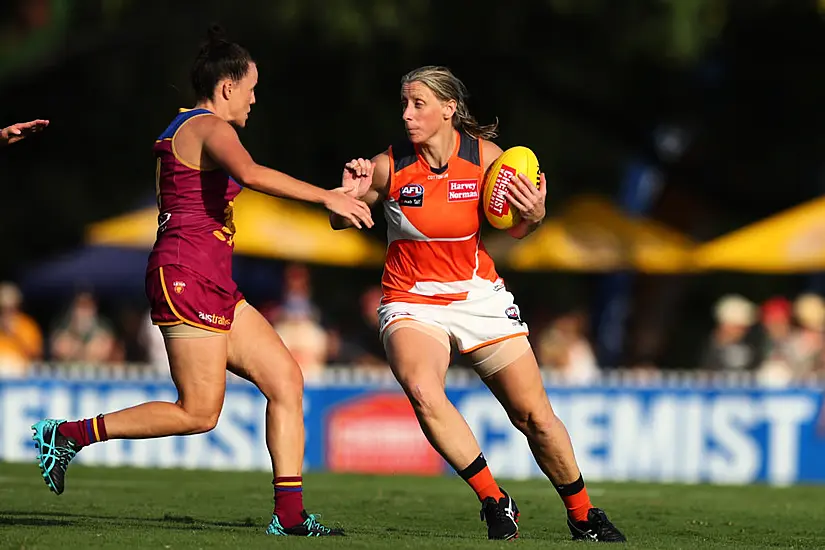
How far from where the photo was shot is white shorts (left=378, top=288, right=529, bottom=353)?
838 cm

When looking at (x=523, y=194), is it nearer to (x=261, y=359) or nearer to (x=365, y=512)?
(x=261, y=359)

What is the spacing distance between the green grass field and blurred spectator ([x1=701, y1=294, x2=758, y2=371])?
3.57 meters

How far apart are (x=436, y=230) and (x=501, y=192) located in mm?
374

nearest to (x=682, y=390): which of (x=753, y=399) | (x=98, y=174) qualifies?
(x=753, y=399)

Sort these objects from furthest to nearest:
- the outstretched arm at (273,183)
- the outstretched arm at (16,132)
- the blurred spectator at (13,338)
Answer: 1. the blurred spectator at (13,338)
2. the outstretched arm at (16,132)
3. the outstretched arm at (273,183)

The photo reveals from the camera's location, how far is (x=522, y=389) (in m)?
8.34

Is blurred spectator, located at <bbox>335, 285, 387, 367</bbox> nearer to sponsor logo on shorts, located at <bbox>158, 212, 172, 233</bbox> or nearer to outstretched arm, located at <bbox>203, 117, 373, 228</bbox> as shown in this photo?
sponsor logo on shorts, located at <bbox>158, 212, 172, 233</bbox>

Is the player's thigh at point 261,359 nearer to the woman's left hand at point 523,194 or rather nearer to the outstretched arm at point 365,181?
the outstretched arm at point 365,181

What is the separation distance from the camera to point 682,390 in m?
16.4

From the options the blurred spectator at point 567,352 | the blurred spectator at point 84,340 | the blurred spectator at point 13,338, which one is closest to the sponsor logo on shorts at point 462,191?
the blurred spectator at point 567,352

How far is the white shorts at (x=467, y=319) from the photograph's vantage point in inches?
330

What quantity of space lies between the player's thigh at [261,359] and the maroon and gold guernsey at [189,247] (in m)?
0.10

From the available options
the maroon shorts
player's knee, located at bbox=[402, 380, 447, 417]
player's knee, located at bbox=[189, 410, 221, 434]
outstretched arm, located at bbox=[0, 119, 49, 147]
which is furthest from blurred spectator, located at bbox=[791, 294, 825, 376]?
outstretched arm, located at bbox=[0, 119, 49, 147]

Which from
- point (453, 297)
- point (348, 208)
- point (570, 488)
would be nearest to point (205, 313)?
point (348, 208)
